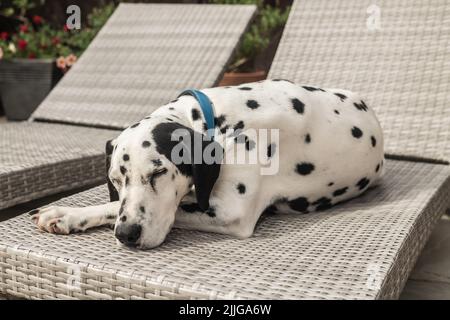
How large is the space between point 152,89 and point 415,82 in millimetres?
1617

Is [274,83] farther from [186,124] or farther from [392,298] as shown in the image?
[392,298]

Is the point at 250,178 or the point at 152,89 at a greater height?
the point at 250,178

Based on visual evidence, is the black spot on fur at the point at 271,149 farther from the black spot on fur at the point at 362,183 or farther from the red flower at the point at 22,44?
the red flower at the point at 22,44

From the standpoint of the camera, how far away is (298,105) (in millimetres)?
1915

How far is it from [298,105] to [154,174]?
0.59 m

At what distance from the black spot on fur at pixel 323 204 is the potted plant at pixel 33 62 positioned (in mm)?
3803

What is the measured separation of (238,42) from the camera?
367 cm

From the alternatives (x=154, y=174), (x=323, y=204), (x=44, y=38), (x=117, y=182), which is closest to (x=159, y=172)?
(x=154, y=174)

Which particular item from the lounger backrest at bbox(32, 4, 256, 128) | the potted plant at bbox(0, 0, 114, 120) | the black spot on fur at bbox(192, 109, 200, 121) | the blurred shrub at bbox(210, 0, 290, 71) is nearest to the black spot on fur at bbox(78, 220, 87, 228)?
the black spot on fur at bbox(192, 109, 200, 121)

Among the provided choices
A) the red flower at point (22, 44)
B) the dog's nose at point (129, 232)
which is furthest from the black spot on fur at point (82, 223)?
the red flower at point (22, 44)

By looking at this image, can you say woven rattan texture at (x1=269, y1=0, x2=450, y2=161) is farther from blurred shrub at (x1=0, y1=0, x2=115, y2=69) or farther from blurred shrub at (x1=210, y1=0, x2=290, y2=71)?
blurred shrub at (x1=0, y1=0, x2=115, y2=69)

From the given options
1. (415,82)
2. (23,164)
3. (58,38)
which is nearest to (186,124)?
(23,164)

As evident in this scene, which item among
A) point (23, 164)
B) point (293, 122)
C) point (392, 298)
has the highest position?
point (293, 122)

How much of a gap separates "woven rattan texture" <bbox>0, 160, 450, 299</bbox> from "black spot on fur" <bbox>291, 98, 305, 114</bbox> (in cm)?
37
